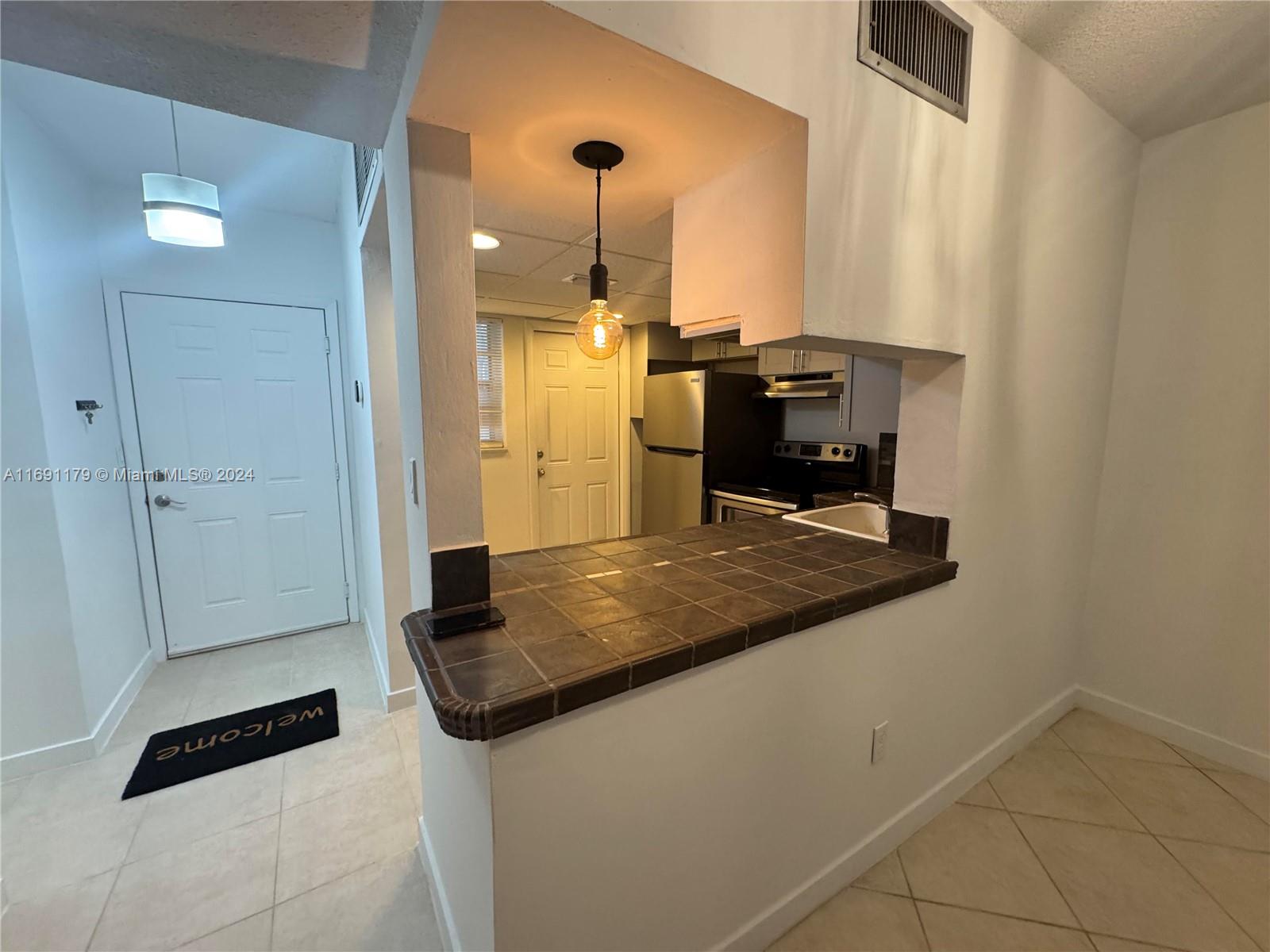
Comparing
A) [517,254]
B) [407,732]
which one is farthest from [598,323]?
[407,732]

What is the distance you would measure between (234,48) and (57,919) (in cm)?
227

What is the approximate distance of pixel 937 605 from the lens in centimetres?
166

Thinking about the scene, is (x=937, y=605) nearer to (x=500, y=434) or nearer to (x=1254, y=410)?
(x=1254, y=410)

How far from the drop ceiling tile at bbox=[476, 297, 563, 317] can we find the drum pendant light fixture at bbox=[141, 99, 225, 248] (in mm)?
1617

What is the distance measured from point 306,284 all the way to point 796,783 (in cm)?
350

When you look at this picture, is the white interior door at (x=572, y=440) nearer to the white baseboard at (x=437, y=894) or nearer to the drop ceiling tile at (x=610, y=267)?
the drop ceiling tile at (x=610, y=267)

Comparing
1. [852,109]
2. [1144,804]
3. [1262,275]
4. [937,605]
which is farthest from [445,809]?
[1262,275]

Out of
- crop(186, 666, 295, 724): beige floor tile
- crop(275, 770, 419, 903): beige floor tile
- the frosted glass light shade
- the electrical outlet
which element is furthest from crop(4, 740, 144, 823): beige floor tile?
the electrical outlet

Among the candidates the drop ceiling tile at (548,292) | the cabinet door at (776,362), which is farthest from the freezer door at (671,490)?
the drop ceiling tile at (548,292)

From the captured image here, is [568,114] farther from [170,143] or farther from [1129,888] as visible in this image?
[1129,888]

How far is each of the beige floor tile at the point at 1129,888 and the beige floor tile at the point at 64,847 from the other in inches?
115

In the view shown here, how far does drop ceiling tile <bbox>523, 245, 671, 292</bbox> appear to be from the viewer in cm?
239

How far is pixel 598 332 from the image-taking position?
1.91 metres

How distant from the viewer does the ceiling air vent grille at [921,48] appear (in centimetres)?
120
